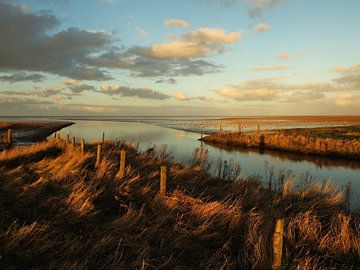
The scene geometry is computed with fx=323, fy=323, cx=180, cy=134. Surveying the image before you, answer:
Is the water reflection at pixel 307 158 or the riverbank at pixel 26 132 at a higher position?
the riverbank at pixel 26 132

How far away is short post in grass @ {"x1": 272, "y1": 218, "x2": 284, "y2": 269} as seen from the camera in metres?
5.37

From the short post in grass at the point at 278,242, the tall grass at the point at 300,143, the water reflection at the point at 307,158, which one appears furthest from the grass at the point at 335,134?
the short post in grass at the point at 278,242

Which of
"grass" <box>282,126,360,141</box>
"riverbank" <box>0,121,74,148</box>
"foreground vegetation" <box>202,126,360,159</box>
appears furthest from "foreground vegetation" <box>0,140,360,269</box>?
"grass" <box>282,126,360,141</box>

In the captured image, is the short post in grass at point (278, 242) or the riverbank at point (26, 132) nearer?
the short post in grass at point (278, 242)

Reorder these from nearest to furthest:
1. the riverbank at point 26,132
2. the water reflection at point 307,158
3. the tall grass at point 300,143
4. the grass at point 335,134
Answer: the water reflection at point 307,158 → the tall grass at point 300,143 → the grass at point 335,134 → the riverbank at point 26,132

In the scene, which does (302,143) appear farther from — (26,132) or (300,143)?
(26,132)

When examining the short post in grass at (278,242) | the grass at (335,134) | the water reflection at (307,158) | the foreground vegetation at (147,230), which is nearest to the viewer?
the short post in grass at (278,242)

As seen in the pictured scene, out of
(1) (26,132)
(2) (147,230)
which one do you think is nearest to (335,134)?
(2) (147,230)

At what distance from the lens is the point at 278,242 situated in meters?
5.49

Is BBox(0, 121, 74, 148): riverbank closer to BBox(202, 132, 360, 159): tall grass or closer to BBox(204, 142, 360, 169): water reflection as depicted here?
BBox(202, 132, 360, 159): tall grass

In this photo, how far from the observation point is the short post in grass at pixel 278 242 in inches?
A: 211

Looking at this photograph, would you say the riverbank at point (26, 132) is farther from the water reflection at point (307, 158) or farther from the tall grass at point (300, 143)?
the water reflection at point (307, 158)

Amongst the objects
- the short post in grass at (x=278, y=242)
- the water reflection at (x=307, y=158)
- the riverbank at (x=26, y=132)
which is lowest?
the water reflection at (x=307, y=158)

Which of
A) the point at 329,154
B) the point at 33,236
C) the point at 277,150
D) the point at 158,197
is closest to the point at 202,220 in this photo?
the point at 158,197
